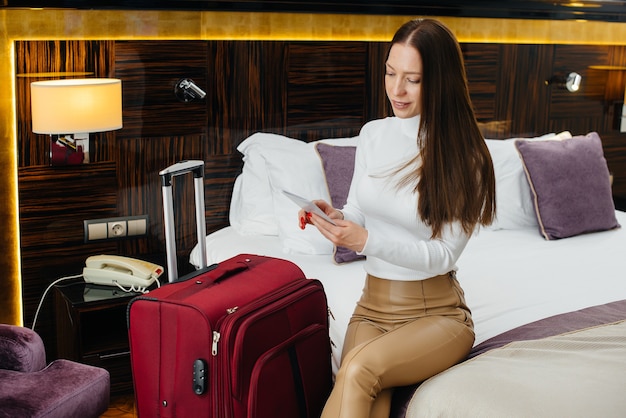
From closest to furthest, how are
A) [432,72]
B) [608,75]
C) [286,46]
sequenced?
[432,72] < [286,46] < [608,75]

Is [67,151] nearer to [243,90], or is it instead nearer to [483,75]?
[243,90]

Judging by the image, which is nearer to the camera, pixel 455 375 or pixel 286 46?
pixel 455 375

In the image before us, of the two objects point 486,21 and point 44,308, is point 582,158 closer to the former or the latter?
point 486,21

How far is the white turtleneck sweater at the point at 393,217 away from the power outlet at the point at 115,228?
3.92 feet

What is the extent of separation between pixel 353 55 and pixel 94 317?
5.02 ft

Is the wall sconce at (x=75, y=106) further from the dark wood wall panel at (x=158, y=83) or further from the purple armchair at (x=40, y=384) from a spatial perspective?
the purple armchair at (x=40, y=384)

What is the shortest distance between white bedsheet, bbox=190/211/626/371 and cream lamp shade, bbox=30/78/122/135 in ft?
2.21

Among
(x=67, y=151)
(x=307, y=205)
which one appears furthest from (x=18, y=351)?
(x=307, y=205)

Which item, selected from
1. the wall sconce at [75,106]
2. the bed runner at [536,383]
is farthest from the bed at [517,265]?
the wall sconce at [75,106]

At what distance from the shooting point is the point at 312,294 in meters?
2.16

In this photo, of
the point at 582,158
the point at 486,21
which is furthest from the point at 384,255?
the point at 486,21

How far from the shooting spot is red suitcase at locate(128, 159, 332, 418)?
190 cm

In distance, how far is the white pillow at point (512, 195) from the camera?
3.33 metres

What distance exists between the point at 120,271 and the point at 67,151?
0.49 metres
